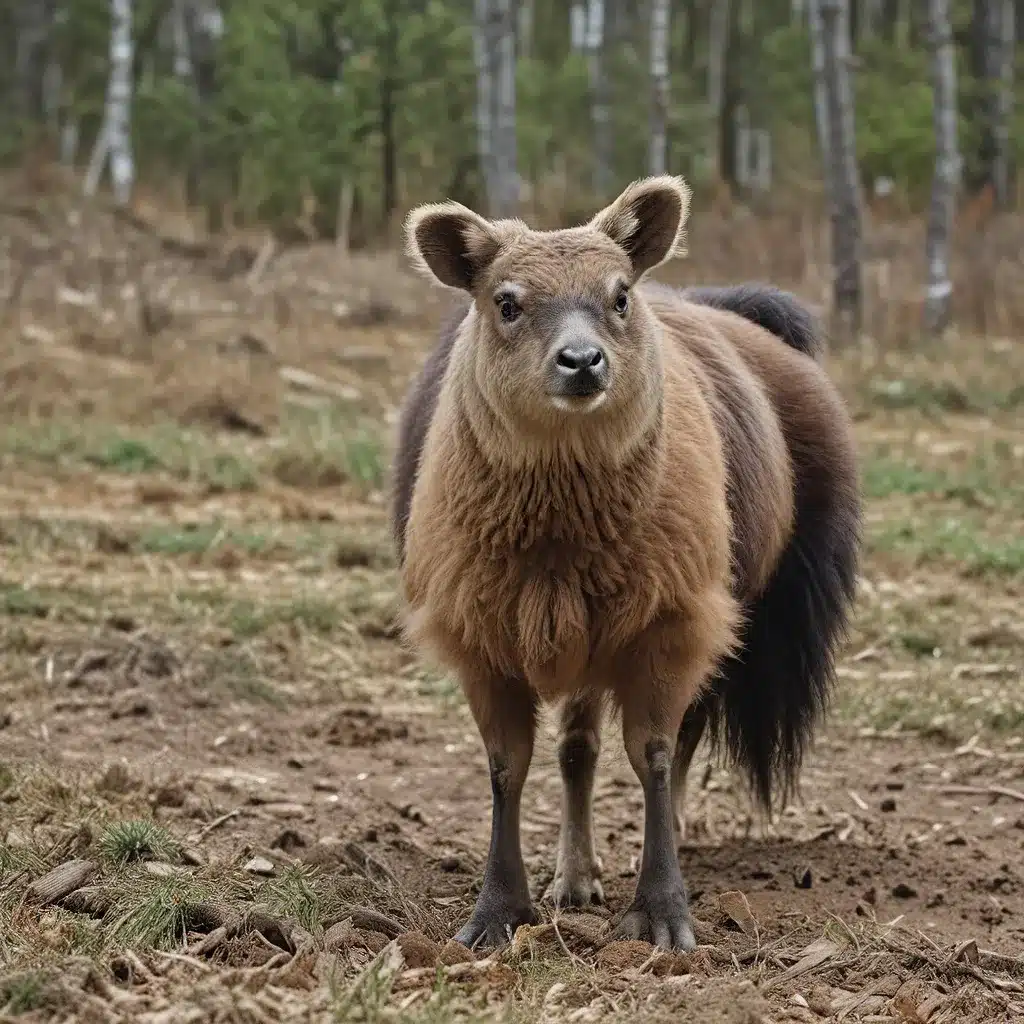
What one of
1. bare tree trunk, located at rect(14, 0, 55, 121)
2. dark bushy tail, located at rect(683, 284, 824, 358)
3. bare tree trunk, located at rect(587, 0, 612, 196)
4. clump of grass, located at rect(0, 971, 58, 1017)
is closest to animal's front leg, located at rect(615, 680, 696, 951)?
clump of grass, located at rect(0, 971, 58, 1017)

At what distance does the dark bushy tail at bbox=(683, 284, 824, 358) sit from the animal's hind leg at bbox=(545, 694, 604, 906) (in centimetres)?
180

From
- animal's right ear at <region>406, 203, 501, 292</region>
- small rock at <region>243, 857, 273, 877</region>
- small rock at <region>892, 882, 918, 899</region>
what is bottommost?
small rock at <region>892, 882, 918, 899</region>

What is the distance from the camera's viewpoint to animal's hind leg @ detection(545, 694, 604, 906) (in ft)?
17.7

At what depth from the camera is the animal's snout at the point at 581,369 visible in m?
4.32

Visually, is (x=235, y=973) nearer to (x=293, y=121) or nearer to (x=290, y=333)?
(x=290, y=333)

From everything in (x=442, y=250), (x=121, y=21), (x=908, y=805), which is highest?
(x=121, y=21)

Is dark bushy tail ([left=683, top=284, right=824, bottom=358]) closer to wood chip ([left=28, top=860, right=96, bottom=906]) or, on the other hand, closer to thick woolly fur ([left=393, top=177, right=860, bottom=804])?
thick woolly fur ([left=393, top=177, right=860, bottom=804])

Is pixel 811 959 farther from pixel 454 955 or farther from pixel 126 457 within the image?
pixel 126 457

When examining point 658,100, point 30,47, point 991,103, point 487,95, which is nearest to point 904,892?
point 487,95


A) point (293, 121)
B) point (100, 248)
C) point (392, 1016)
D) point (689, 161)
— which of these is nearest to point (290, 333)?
point (100, 248)

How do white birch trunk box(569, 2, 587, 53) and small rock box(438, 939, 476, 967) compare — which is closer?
small rock box(438, 939, 476, 967)

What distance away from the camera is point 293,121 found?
2238 centimetres

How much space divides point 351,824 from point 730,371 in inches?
84.0

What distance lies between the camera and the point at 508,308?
468 cm
